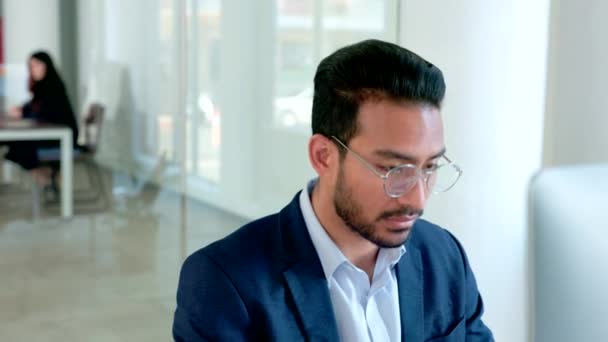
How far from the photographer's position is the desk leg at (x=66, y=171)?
12.5 feet

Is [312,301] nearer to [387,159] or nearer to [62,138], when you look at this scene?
[387,159]

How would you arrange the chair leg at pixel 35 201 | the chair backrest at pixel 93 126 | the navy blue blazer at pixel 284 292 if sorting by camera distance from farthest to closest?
the chair backrest at pixel 93 126 < the chair leg at pixel 35 201 < the navy blue blazer at pixel 284 292

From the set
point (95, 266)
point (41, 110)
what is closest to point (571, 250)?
point (95, 266)

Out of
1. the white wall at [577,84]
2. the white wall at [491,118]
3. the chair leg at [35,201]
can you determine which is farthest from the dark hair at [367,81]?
the chair leg at [35,201]

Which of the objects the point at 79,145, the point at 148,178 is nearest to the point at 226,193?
the point at 148,178

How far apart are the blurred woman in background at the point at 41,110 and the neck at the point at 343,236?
2605mm

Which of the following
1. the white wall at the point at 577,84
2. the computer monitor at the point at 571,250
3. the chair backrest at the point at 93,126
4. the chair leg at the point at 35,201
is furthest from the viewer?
the chair backrest at the point at 93,126

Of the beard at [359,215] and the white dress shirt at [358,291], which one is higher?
the beard at [359,215]

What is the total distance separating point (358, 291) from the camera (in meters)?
1.31

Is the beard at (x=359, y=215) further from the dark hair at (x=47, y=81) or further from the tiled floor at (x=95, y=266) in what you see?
the dark hair at (x=47, y=81)

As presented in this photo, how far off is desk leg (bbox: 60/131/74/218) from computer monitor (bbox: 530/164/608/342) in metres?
3.10

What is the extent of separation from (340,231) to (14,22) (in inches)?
116

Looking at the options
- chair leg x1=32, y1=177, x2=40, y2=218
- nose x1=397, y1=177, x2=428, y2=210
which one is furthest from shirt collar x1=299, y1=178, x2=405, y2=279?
chair leg x1=32, y1=177, x2=40, y2=218

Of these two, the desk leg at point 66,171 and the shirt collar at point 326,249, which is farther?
the desk leg at point 66,171
